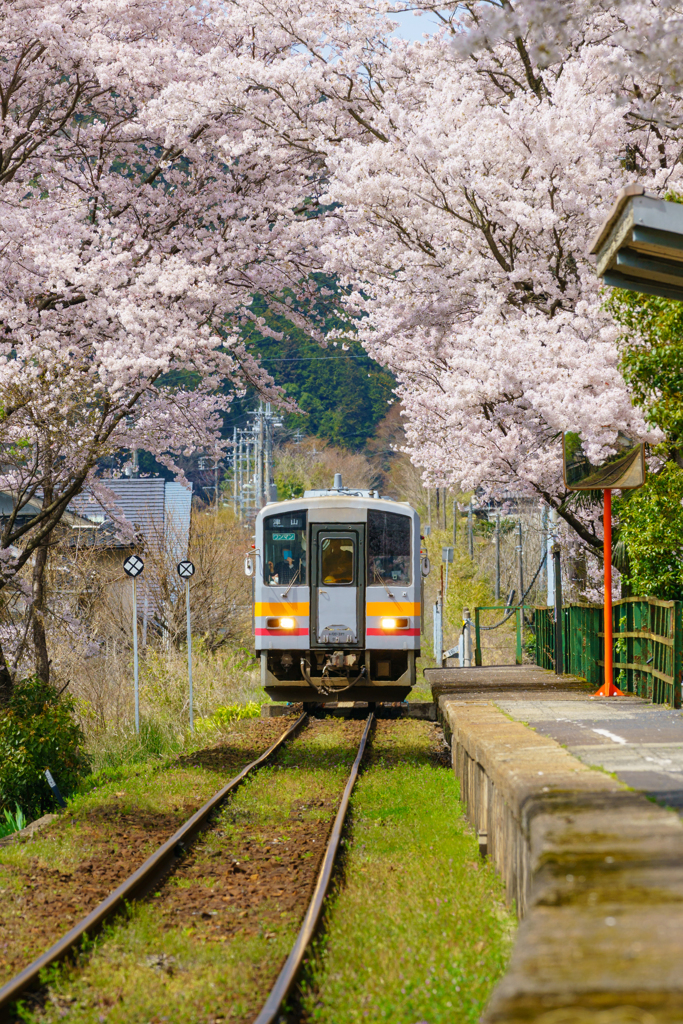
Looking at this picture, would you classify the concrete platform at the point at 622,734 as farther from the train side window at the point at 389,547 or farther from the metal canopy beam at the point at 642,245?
the train side window at the point at 389,547

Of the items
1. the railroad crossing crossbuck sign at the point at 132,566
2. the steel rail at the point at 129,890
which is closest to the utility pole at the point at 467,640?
the railroad crossing crossbuck sign at the point at 132,566

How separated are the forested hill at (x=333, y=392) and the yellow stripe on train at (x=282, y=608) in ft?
163

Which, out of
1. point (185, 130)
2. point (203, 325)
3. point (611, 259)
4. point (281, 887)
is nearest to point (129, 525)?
point (203, 325)

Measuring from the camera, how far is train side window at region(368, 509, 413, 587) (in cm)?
1436

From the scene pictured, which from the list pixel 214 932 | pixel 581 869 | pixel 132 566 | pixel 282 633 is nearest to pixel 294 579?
pixel 282 633

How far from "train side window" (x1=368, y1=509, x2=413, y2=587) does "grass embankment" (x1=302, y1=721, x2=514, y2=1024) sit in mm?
5894

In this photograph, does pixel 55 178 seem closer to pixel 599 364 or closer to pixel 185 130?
pixel 185 130

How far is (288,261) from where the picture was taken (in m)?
15.4

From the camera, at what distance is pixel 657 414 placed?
9531 millimetres

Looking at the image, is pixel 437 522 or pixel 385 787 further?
pixel 437 522

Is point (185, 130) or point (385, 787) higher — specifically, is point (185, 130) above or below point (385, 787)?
above

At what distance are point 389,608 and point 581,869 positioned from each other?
1094 centimetres

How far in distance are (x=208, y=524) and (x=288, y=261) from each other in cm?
1306

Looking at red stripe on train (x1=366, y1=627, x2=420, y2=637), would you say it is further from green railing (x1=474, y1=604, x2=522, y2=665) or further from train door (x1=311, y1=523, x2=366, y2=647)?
green railing (x1=474, y1=604, x2=522, y2=665)
